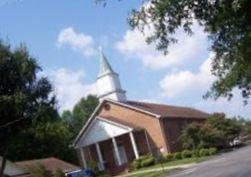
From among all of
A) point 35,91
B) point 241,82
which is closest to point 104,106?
point 35,91

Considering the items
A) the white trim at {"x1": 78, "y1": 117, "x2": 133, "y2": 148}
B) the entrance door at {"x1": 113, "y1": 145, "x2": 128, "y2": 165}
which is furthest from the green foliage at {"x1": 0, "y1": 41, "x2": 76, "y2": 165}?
the entrance door at {"x1": 113, "y1": 145, "x2": 128, "y2": 165}

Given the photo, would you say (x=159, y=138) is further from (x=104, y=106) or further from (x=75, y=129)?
(x=75, y=129)

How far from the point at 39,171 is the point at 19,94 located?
9711 millimetres

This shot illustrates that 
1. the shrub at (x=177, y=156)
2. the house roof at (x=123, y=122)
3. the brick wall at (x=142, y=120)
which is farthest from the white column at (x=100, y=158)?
the shrub at (x=177, y=156)

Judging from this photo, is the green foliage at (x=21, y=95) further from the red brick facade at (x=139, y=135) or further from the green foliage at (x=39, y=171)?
the red brick facade at (x=139, y=135)

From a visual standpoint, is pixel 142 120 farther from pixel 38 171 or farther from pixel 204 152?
pixel 38 171

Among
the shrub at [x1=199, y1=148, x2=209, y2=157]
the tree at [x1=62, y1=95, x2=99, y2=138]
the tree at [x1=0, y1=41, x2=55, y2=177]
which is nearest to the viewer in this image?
the tree at [x1=0, y1=41, x2=55, y2=177]

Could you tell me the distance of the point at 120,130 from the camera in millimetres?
66125

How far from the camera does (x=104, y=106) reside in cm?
7112

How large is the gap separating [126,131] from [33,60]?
20441 millimetres

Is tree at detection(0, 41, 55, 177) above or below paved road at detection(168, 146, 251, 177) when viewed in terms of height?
above

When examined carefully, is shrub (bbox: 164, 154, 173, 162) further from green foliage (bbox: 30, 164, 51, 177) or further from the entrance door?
green foliage (bbox: 30, 164, 51, 177)

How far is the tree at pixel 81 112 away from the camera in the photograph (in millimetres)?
126375

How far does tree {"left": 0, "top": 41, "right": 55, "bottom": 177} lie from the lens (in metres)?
45.6
